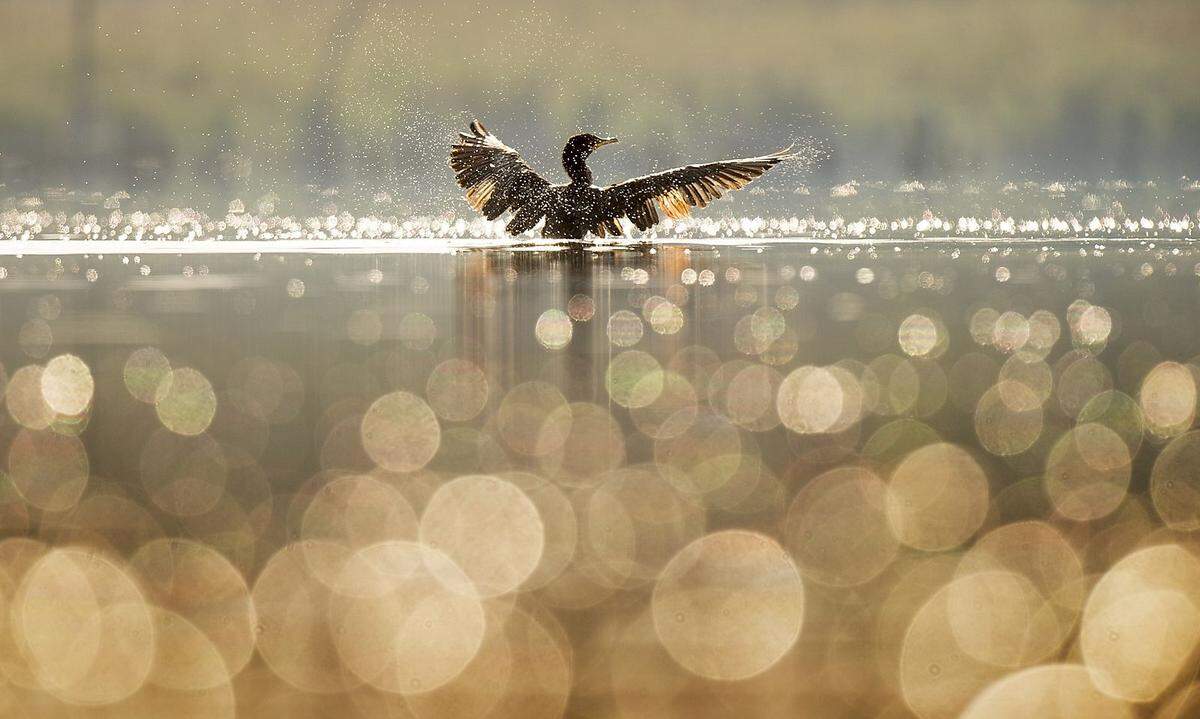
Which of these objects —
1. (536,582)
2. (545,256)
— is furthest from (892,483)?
(545,256)

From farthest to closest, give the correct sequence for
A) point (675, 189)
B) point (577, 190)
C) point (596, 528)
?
1. point (577, 190)
2. point (675, 189)
3. point (596, 528)

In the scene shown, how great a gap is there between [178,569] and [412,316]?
11.4m

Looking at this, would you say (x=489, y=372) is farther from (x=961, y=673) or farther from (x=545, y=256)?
(x=545, y=256)

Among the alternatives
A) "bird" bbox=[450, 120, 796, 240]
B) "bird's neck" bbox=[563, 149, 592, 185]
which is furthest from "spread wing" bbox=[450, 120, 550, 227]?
"bird's neck" bbox=[563, 149, 592, 185]

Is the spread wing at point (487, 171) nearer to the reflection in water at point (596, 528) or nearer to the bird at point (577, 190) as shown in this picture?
the bird at point (577, 190)

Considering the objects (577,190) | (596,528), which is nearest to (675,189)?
(577,190)

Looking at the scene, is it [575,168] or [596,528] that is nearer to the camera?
[596,528]

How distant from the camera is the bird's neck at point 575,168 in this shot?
3331 cm

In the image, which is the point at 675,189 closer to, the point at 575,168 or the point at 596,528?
the point at 575,168

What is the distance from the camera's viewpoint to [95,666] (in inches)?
157

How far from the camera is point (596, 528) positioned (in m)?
5.66

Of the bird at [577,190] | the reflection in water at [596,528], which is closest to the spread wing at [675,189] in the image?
the bird at [577,190]

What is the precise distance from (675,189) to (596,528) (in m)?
24.8

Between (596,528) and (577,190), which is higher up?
(577,190)
